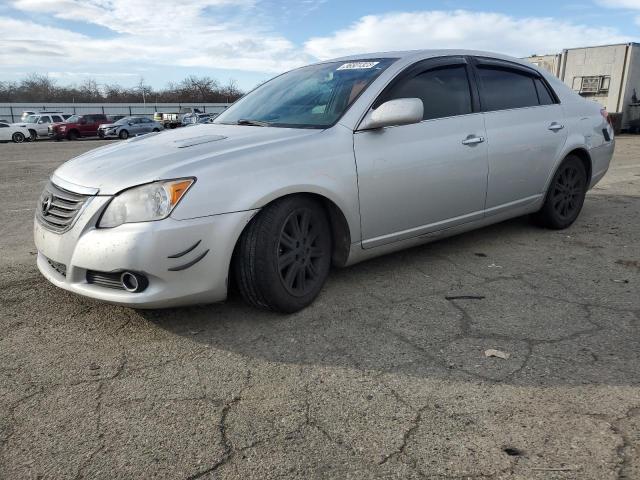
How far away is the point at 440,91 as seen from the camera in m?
4.02

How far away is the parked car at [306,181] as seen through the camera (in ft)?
9.22

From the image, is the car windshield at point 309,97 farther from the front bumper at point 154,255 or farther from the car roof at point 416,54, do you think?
the front bumper at point 154,255

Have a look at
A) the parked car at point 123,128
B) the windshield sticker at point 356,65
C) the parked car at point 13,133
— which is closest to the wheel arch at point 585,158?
the windshield sticker at point 356,65

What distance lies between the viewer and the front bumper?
2732 millimetres

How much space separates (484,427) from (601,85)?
24808 mm

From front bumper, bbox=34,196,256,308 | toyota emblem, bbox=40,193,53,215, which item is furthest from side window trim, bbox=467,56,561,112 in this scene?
toyota emblem, bbox=40,193,53,215

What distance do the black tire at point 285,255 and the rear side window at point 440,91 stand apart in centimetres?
108

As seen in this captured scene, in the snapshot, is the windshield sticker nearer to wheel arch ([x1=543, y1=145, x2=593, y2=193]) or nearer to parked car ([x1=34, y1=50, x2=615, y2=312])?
parked car ([x1=34, y1=50, x2=615, y2=312])

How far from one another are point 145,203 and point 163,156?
1.35ft

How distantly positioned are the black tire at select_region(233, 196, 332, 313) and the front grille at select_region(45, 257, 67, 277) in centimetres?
94

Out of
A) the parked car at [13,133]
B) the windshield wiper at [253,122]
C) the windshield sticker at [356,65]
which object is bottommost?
the parked car at [13,133]

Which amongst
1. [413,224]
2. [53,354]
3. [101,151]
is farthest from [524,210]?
[53,354]

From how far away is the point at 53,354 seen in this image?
110 inches

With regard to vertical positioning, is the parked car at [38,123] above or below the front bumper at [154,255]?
below
